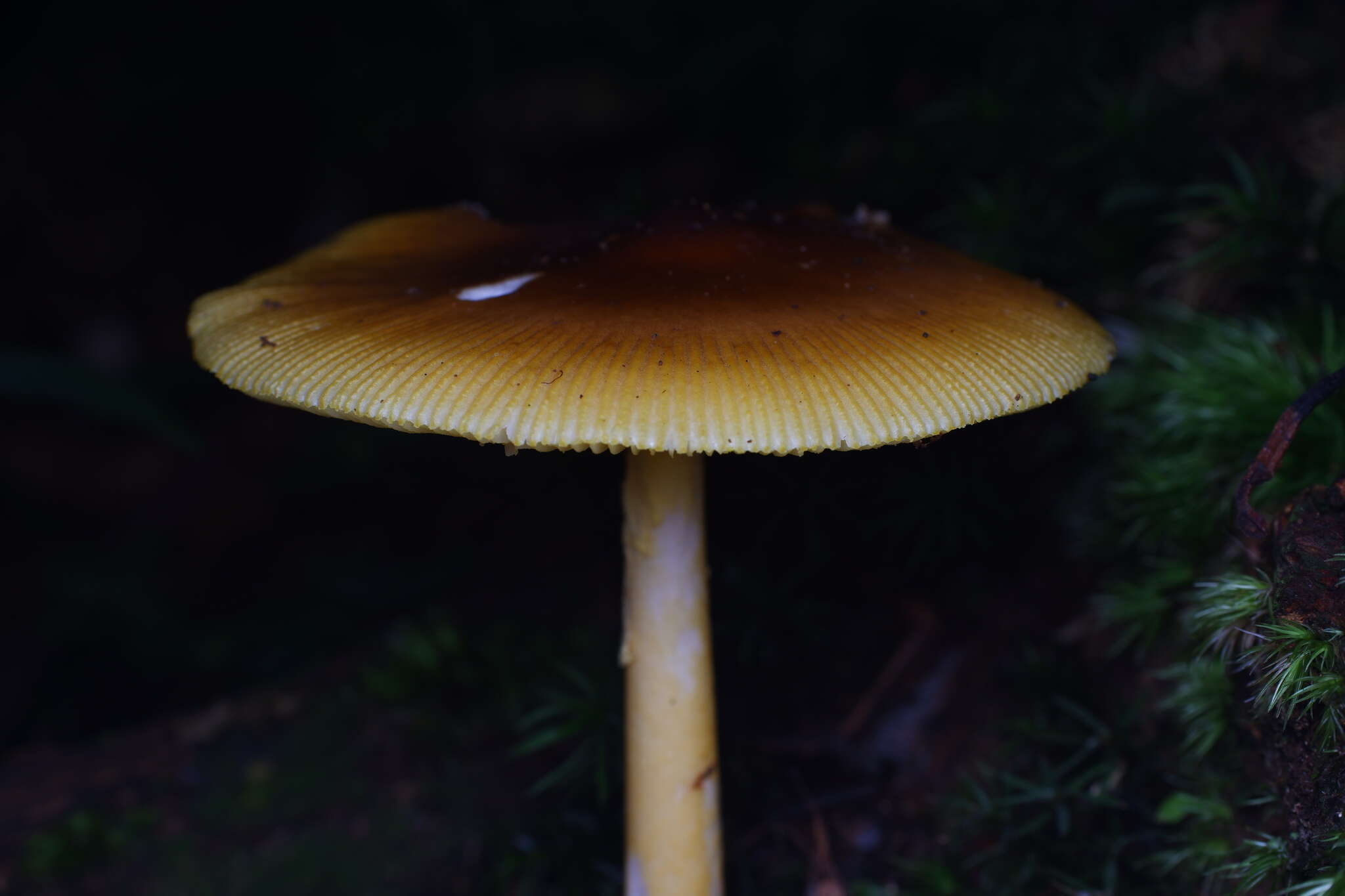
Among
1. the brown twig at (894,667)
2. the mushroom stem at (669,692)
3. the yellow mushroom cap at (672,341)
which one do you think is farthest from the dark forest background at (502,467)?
the yellow mushroom cap at (672,341)

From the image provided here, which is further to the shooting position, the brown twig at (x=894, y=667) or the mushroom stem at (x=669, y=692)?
the brown twig at (x=894, y=667)

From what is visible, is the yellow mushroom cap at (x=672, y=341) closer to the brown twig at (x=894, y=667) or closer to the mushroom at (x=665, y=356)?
the mushroom at (x=665, y=356)

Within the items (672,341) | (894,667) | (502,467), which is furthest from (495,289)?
(502,467)

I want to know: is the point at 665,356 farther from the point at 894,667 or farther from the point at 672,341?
the point at 894,667

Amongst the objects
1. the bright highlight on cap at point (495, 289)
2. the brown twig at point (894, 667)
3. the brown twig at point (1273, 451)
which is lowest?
the brown twig at point (894, 667)

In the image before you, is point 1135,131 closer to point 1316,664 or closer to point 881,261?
point 881,261

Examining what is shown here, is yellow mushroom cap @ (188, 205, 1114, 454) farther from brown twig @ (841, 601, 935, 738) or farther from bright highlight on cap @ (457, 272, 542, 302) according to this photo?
brown twig @ (841, 601, 935, 738)

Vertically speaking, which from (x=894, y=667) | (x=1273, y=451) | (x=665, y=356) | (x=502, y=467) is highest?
(x=665, y=356)
